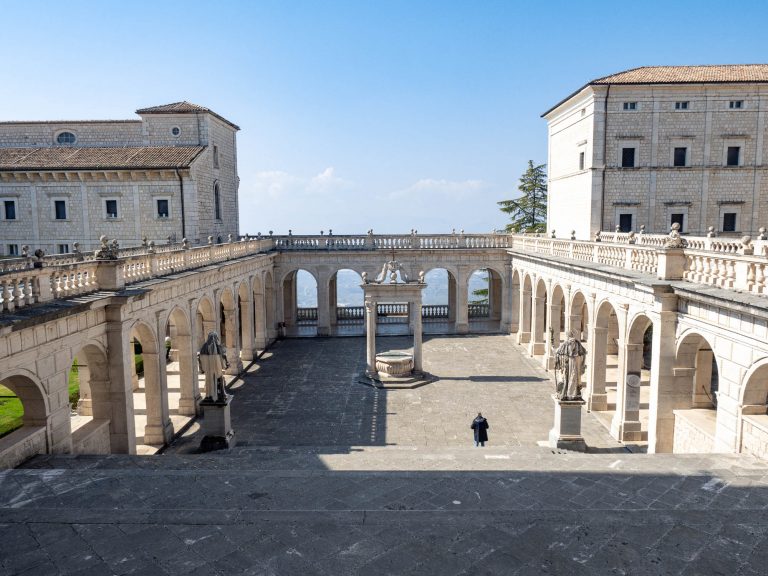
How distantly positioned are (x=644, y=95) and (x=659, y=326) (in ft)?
73.9

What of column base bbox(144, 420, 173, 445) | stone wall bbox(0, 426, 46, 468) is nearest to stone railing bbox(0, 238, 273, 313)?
stone wall bbox(0, 426, 46, 468)

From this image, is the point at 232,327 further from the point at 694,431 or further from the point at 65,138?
the point at 65,138

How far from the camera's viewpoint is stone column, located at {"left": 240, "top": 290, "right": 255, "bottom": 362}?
98.4 ft

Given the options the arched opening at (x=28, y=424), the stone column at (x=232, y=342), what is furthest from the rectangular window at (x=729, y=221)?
the arched opening at (x=28, y=424)

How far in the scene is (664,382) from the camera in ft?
49.6

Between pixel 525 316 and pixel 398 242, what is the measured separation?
369 inches

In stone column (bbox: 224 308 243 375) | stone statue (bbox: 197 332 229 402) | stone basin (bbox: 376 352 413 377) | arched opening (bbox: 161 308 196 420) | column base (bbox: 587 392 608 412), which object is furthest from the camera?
stone column (bbox: 224 308 243 375)

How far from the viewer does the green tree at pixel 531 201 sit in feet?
192

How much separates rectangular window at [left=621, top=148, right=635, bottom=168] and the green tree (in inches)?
967

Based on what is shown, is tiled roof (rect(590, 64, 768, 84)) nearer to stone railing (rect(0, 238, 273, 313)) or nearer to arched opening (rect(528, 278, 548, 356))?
arched opening (rect(528, 278, 548, 356))

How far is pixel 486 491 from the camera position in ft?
28.8

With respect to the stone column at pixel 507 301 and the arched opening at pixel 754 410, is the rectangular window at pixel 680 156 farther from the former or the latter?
the arched opening at pixel 754 410

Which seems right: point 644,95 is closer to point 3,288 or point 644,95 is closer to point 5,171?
point 3,288

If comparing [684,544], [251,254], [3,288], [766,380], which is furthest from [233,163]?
[684,544]
